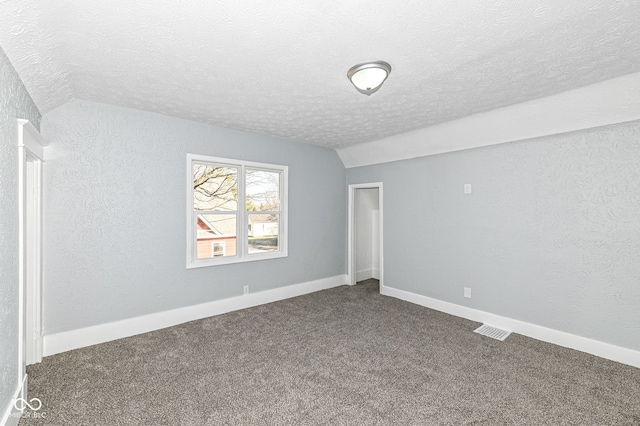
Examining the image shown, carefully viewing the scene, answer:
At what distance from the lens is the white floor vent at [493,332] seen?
10.9ft

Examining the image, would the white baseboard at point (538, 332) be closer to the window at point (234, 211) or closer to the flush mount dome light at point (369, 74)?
the window at point (234, 211)

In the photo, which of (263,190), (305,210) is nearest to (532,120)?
(305,210)

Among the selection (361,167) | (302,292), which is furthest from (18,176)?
(361,167)

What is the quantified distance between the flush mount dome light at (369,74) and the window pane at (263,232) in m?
2.72

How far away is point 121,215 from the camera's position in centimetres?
327

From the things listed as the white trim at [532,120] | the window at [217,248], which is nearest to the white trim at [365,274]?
the white trim at [532,120]

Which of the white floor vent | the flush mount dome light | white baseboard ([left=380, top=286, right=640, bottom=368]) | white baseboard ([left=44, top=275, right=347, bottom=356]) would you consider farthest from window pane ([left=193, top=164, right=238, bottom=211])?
the white floor vent

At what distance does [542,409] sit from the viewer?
6.88 ft

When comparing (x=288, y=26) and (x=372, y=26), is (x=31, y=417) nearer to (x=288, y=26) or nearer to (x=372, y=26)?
(x=288, y=26)

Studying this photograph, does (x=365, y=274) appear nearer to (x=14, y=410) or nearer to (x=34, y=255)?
(x=34, y=255)

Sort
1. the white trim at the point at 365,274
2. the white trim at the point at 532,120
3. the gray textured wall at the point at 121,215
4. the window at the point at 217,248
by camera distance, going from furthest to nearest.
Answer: the white trim at the point at 365,274, the window at the point at 217,248, the gray textured wall at the point at 121,215, the white trim at the point at 532,120

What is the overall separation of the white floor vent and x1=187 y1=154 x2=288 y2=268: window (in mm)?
2780

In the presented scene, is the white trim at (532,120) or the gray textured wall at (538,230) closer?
the white trim at (532,120)

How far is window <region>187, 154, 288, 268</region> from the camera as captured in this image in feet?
12.7
